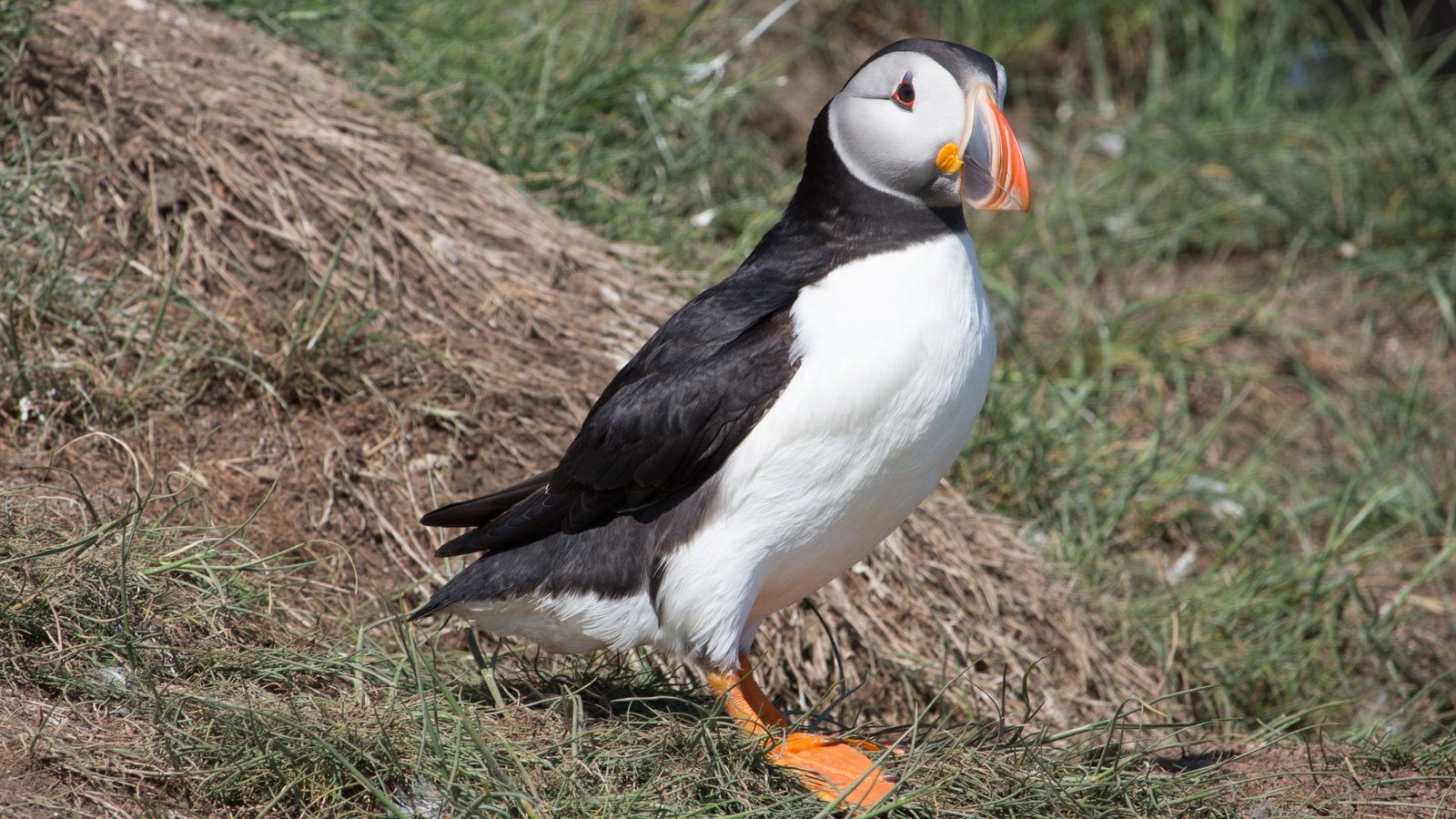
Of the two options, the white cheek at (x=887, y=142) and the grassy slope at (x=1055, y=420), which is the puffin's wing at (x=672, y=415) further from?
the grassy slope at (x=1055, y=420)

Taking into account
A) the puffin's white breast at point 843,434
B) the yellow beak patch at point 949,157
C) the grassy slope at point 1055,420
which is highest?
the yellow beak patch at point 949,157

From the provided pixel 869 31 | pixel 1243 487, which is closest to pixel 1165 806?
pixel 1243 487

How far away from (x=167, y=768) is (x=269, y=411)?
160cm

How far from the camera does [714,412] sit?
9.93ft

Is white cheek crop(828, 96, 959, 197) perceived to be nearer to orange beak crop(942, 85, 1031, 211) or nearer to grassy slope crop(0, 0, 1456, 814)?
orange beak crop(942, 85, 1031, 211)

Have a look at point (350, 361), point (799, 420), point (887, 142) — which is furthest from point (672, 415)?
point (350, 361)

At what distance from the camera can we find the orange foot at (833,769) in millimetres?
2793

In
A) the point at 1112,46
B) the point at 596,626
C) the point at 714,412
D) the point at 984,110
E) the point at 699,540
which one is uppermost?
the point at 984,110

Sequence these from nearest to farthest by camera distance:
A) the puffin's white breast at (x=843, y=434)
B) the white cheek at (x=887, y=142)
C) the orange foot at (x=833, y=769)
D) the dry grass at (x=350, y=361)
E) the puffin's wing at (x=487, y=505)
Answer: the orange foot at (x=833, y=769), the puffin's white breast at (x=843, y=434), the white cheek at (x=887, y=142), the puffin's wing at (x=487, y=505), the dry grass at (x=350, y=361)

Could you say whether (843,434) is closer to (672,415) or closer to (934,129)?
(672,415)

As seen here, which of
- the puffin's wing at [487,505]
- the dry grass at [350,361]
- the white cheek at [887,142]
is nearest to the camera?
the white cheek at [887,142]

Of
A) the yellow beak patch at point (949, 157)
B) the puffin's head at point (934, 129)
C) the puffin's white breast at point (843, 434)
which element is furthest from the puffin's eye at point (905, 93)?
the puffin's white breast at point (843, 434)

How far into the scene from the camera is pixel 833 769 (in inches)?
114

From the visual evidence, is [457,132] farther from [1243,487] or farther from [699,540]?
[1243,487]
